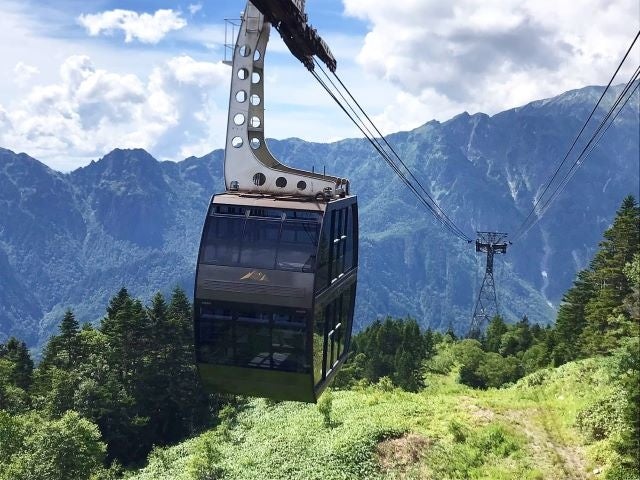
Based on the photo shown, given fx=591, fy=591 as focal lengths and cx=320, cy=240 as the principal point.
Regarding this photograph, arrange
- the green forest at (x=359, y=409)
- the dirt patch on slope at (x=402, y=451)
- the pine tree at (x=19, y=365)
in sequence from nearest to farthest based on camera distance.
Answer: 1. the green forest at (x=359, y=409)
2. the dirt patch on slope at (x=402, y=451)
3. the pine tree at (x=19, y=365)

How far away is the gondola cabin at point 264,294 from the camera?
1455cm

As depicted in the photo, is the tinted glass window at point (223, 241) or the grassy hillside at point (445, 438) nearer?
the tinted glass window at point (223, 241)

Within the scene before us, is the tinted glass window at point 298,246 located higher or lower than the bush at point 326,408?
higher

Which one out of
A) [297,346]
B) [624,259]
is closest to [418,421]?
[297,346]

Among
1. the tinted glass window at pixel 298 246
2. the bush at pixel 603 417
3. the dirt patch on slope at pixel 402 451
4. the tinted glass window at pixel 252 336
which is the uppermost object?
the tinted glass window at pixel 298 246

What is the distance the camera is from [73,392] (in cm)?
4375

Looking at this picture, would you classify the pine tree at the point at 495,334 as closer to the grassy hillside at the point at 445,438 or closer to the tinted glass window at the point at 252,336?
the grassy hillside at the point at 445,438

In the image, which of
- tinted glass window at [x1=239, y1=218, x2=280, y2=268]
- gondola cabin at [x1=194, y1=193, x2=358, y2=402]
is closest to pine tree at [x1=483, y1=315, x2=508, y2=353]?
gondola cabin at [x1=194, y1=193, x2=358, y2=402]

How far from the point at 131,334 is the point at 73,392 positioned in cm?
603

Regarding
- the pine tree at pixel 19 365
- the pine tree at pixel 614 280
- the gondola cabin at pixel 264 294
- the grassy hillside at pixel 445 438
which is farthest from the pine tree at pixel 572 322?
the pine tree at pixel 19 365

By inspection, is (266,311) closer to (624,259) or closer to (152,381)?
(624,259)

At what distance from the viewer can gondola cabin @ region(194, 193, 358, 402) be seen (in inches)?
573

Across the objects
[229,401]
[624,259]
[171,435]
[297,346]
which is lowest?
[171,435]

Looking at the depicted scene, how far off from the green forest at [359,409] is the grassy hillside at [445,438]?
0.08m
